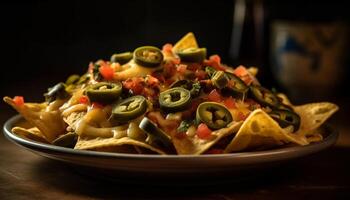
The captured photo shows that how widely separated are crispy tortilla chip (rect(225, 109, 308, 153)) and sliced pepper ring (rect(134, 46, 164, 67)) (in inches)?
17.5

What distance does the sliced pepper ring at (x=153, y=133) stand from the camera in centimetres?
163

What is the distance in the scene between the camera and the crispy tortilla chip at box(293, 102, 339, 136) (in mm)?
2035

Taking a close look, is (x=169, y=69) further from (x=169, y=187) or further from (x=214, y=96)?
(x=169, y=187)

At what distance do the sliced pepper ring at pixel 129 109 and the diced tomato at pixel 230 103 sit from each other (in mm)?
262

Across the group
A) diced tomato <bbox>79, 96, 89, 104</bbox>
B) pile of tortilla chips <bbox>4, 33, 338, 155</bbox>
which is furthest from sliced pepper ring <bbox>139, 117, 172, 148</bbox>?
diced tomato <bbox>79, 96, 89, 104</bbox>

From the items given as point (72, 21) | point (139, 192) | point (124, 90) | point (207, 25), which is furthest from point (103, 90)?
point (207, 25)

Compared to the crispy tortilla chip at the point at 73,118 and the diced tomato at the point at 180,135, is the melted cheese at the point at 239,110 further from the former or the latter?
the crispy tortilla chip at the point at 73,118

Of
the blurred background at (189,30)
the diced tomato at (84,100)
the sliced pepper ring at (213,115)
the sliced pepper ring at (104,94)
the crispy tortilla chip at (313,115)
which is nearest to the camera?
the sliced pepper ring at (213,115)

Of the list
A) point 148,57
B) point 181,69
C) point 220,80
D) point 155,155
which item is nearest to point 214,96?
point 220,80

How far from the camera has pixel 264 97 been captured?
2043 millimetres

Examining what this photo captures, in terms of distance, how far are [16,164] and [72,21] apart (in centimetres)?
296

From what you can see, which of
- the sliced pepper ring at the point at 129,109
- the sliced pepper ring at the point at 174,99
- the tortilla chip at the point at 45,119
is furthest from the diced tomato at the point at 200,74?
the tortilla chip at the point at 45,119

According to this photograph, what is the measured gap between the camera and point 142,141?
1.68 meters

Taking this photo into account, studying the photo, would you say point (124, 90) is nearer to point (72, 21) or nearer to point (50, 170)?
point (50, 170)
